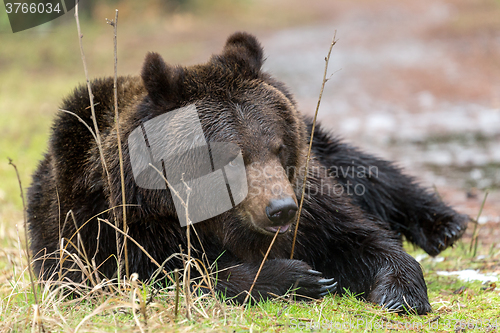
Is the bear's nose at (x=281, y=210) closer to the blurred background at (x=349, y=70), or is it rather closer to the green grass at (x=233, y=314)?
the green grass at (x=233, y=314)

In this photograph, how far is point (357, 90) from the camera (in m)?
13.3

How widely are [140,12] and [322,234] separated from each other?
20415 mm

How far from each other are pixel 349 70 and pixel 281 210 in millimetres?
13005

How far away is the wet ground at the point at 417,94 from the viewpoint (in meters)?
7.78

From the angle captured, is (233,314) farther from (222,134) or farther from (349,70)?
(349,70)

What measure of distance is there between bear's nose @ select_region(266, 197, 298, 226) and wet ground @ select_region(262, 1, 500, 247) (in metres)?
1.42

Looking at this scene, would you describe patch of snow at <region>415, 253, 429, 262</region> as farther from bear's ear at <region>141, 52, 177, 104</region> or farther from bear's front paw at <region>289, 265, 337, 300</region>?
bear's ear at <region>141, 52, 177, 104</region>

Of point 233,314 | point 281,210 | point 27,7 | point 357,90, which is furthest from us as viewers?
point 27,7

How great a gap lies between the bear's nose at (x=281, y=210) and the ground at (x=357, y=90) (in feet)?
1.70

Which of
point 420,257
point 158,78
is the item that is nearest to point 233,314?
point 158,78

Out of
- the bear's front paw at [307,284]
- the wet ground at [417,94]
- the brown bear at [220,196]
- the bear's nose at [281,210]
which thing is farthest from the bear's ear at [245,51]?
the bear's front paw at [307,284]

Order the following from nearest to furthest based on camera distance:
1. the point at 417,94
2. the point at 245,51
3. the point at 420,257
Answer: the point at 245,51, the point at 420,257, the point at 417,94

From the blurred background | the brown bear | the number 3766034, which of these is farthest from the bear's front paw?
the number 3766034

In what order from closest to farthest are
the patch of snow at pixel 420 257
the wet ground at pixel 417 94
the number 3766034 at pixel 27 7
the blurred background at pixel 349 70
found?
1. the patch of snow at pixel 420 257
2. the wet ground at pixel 417 94
3. the blurred background at pixel 349 70
4. the number 3766034 at pixel 27 7
